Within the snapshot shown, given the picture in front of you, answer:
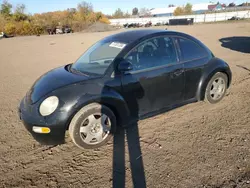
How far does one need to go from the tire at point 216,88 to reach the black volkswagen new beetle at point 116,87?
0.04 m

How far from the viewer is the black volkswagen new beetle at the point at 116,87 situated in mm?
3072

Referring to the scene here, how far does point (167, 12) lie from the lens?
129750 millimetres

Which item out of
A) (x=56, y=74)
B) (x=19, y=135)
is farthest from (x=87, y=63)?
(x=19, y=135)

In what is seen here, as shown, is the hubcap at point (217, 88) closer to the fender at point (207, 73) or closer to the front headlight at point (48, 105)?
the fender at point (207, 73)

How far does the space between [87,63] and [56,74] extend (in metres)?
0.59

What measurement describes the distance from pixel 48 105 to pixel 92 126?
27.7 inches

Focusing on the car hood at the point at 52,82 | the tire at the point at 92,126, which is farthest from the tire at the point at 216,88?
the car hood at the point at 52,82

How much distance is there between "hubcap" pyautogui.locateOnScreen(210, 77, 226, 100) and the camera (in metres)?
4.61

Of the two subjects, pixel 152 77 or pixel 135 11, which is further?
pixel 135 11

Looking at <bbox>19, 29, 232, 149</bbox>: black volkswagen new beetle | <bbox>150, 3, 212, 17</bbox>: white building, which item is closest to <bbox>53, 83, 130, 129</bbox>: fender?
<bbox>19, 29, 232, 149</bbox>: black volkswagen new beetle

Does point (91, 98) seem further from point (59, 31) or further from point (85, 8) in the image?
point (85, 8)

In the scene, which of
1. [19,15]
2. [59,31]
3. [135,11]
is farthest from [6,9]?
[135,11]

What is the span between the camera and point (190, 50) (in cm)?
415

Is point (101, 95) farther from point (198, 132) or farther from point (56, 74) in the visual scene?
point (198, 132)
